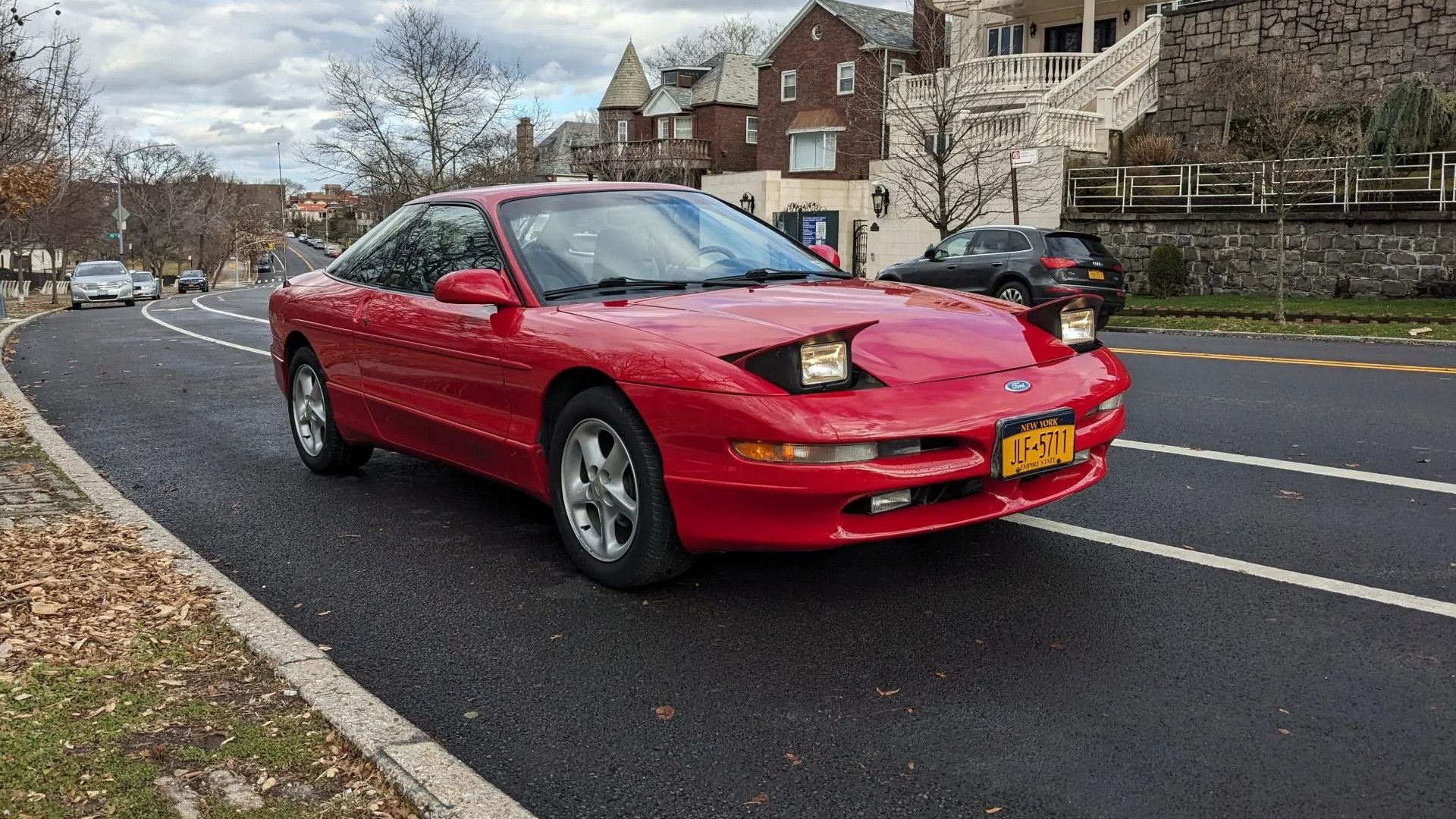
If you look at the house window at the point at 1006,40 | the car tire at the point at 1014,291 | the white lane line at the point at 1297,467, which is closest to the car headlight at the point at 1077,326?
the white lane line at the point at 1297,467

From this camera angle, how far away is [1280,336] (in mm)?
16422

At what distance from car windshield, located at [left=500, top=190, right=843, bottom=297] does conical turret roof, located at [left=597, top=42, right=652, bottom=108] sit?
62.1m

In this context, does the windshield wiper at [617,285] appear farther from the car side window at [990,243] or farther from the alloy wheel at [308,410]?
the car side window at [990,243]

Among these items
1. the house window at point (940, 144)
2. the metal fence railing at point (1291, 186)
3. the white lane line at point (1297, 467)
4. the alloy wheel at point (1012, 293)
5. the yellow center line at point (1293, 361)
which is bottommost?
the white lane line at point (1297, 467)

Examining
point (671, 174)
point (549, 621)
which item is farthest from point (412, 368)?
point (671, 174)

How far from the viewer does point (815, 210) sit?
4359cm

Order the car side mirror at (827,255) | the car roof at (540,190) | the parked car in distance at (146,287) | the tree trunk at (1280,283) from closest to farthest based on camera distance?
1. the car roof at (540,190)
2. the car side mirror at (827,255)
3. the tree trunk at (1280,283)
4. the parked car in distance at (146,287)

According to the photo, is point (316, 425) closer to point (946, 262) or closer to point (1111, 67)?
point (946, 262)

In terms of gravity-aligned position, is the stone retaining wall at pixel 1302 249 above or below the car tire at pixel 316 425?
above

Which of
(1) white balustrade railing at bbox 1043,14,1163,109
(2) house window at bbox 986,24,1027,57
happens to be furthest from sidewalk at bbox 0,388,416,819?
(2) house window at bbox 986,24,1027,57

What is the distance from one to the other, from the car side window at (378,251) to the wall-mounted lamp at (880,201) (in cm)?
3118

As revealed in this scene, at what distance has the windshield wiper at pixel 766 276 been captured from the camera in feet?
16.9

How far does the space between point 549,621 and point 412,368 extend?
1.80m

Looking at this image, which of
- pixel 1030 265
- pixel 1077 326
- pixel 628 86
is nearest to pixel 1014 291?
pixel 1030 265
